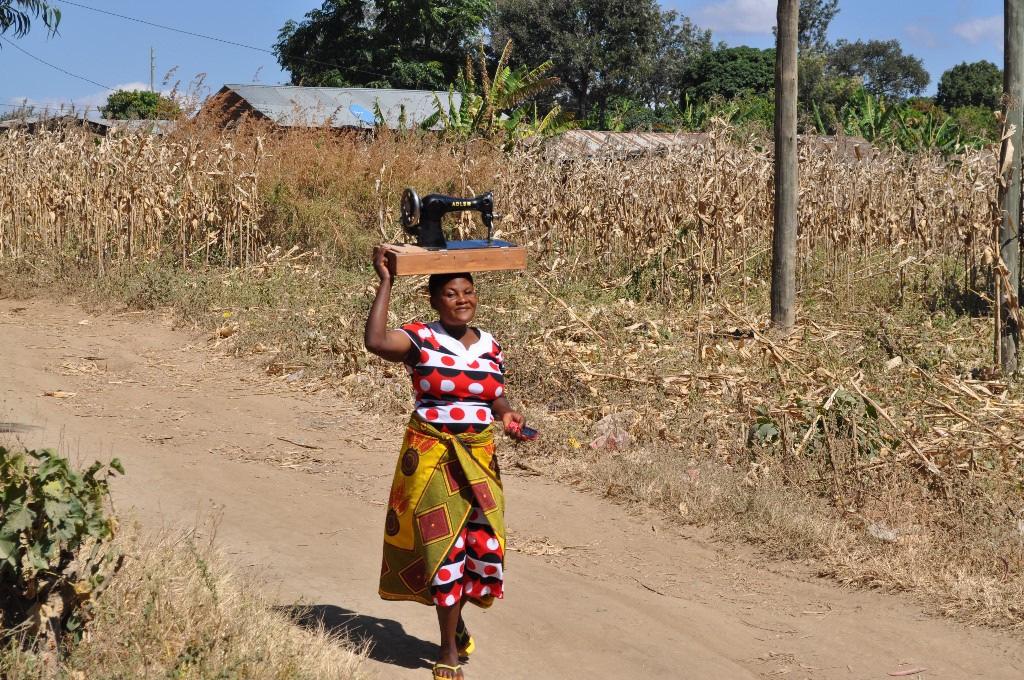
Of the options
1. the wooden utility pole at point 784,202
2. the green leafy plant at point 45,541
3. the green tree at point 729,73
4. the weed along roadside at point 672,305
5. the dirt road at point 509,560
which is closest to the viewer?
the green leafy plant at point 45,541

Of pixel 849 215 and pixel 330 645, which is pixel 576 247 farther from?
pixel 330 645

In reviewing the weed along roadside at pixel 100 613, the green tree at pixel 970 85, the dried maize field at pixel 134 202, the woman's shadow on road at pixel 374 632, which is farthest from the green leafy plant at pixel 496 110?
the green tree at pixel 970 85

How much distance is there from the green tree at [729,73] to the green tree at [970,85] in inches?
433

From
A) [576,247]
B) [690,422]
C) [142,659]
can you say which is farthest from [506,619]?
[576,247]

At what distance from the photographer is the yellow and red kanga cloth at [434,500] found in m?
3.89

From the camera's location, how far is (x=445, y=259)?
12.6ft

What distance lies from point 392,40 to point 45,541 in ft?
122

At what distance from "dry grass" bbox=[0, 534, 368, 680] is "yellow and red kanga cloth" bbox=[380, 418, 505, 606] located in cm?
36

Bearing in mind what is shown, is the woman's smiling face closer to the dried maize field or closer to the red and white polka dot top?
the red and white polka dot top

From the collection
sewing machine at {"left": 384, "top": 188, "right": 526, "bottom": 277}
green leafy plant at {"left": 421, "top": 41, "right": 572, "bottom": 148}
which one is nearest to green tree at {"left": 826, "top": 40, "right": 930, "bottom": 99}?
green leafy plant at {"left": 421, "top": 41, "right": 572, "bottom": 148}

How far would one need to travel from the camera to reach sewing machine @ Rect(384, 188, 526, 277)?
379 centimetres

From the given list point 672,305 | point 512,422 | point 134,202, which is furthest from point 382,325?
point 134,202

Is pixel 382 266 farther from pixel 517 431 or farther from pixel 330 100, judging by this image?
pixel 330 100

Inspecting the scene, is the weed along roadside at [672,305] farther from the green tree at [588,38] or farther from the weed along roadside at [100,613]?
the green tree at [588,38]
